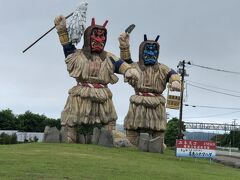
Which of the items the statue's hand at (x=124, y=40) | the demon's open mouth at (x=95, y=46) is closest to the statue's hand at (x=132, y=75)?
the demon's open mouth at (x=95, y=46)

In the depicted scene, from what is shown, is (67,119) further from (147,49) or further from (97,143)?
(147,49)

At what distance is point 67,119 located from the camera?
921 inches

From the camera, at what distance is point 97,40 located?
23.8 m

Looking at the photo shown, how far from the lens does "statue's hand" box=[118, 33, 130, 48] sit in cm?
2575

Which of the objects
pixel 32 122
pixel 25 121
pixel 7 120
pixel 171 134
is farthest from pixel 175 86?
pixel 7 120

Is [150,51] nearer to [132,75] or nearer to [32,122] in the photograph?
[132,75]

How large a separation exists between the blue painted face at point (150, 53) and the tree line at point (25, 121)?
3618 centimetres

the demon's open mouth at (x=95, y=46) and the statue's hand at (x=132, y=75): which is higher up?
the demon's open mouth at (x=95, y=46)

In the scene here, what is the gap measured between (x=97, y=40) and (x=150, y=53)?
125 inches

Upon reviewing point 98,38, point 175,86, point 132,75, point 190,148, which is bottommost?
point 190,148

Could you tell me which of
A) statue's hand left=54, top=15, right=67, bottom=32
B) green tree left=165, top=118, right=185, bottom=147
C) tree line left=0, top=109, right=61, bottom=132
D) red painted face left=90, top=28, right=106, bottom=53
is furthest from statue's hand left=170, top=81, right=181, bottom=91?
tree line left=0, top=109, right=61, bottom=132

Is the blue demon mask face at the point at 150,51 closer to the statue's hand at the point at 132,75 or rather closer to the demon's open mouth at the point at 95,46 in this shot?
the statue's hand at the point at 132,75

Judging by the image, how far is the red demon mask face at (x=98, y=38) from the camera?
77.8 ft

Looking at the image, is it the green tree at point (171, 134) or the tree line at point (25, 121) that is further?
the tree line at point (25, 121)
